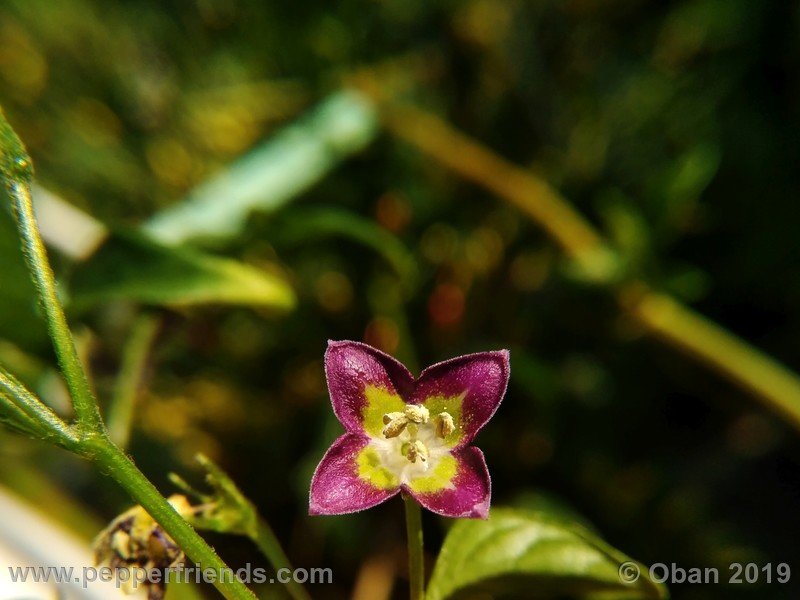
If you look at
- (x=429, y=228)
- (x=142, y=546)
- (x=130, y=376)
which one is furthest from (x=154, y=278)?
(x=429, y=228)

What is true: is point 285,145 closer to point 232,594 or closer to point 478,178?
point 478,178

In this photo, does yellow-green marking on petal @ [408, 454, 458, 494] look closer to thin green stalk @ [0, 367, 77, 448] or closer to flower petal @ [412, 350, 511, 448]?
flower petal @ [412, 350, 511, 448]

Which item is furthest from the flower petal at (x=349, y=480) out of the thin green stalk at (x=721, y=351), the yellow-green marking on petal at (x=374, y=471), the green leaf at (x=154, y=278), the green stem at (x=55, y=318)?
the thin green stalk at (x=721, y=351)

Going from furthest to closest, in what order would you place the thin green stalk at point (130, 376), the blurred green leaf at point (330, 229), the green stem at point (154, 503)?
the blurred green leaf at point (330, 229) < the thin green stalk at point (130, 376) < the green stem at point (154, 503)

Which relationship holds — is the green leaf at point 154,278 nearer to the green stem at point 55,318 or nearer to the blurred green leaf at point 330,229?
the blurred green leaf at point 330,229

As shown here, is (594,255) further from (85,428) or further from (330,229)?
(85,428)

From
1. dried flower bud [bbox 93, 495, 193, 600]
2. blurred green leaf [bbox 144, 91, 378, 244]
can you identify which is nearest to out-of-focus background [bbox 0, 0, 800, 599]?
blurred green leaf [bbox 144, 91, 378, 244]
